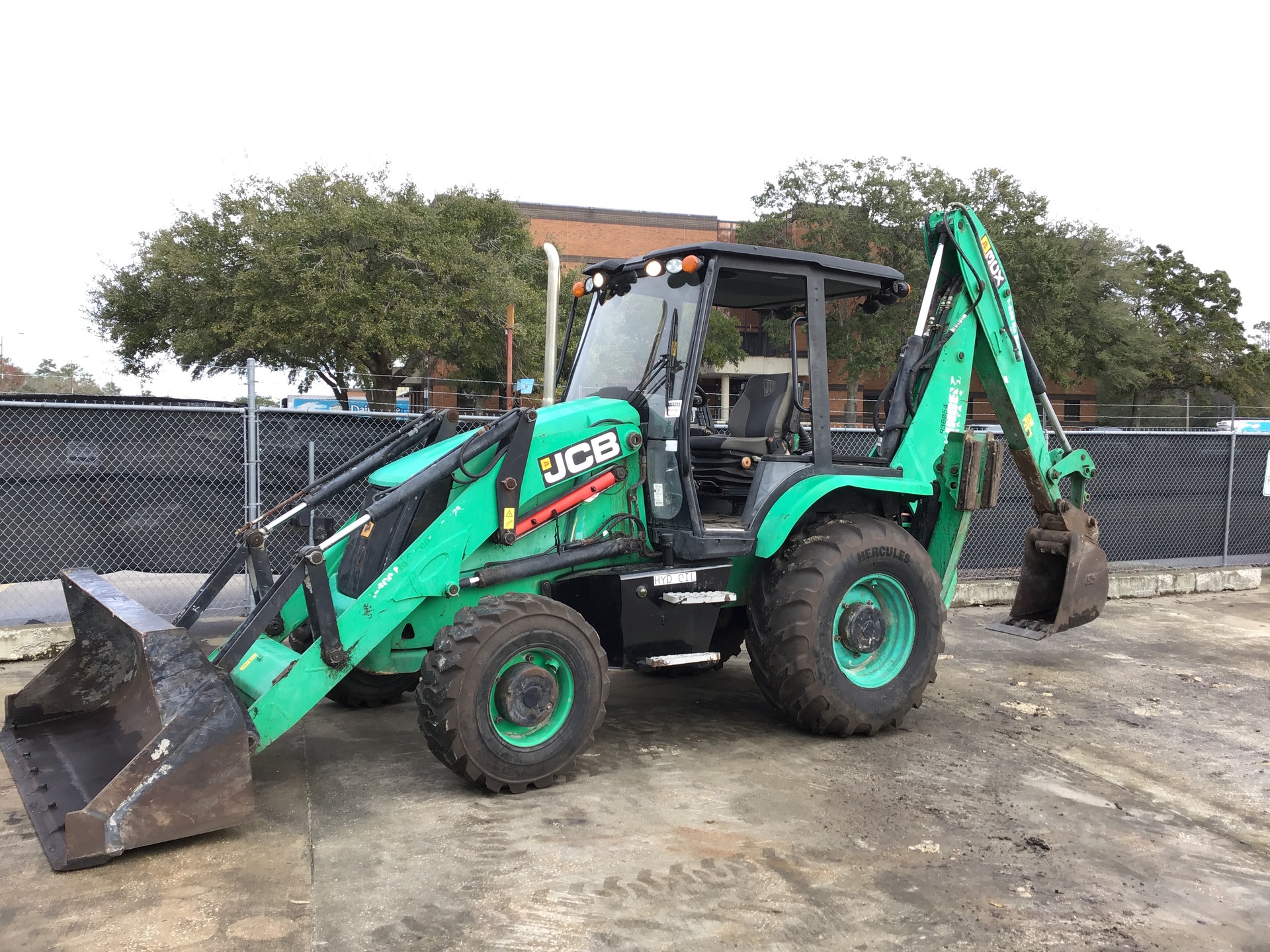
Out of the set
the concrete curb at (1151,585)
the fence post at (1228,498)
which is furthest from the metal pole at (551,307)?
the fence post at (1228,498)

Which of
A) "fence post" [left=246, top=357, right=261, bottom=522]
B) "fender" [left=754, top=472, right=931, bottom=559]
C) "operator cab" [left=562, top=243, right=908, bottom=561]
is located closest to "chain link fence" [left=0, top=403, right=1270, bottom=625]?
"fence post" [left=246, top=357, right=261, bottom=522]

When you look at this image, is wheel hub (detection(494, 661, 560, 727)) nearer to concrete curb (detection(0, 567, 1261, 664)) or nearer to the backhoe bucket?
the backhoe bucket

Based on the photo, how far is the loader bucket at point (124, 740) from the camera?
3750 millimetres

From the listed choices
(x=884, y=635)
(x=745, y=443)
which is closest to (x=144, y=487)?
(x=745, y=443)

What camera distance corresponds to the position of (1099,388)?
141ft

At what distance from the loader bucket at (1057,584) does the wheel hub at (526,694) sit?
363 cm

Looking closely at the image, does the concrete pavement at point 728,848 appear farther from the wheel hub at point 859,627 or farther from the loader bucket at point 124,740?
the wheel hub at point 859,627

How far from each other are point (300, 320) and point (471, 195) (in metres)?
6.87

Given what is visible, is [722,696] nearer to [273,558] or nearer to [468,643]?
[468,643]

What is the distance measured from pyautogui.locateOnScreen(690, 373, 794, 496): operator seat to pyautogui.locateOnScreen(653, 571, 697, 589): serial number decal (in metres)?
0.93

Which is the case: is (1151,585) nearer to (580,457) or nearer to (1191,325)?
(580,457)

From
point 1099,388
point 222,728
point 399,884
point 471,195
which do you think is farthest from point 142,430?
point 1099,388

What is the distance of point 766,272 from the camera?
564cm

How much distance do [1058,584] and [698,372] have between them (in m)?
3.39
